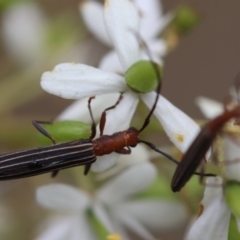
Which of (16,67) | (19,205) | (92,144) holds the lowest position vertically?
(19,205)

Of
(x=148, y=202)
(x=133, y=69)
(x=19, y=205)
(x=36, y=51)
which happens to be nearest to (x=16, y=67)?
(x=36, y=51)

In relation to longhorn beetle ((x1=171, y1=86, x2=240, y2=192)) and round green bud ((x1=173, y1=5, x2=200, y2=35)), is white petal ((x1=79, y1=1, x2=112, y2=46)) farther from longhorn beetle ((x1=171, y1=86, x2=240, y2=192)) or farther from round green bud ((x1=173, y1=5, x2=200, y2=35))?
longhorn beetle ((x1=171, y1=86, x2=240, y2=192))

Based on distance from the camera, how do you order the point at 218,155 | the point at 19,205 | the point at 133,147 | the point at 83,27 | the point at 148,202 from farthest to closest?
the point at 83,27 < the point at 19,205 < the point at 148,202 < the point at 133,147 < the point at 218,155

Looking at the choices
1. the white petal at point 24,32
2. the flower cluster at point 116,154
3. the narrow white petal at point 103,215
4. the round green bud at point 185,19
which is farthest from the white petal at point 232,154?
the white petal at point 24,32

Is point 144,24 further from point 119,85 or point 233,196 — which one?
point 233,196

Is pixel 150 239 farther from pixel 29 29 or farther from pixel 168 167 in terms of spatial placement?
pixel 29 29

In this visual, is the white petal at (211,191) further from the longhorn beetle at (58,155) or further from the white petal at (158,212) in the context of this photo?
the white petal at (158,212)
